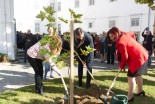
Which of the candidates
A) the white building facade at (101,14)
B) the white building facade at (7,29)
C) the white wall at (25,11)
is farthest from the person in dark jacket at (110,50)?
the white wall at (25,11)

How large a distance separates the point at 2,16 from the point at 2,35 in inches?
38.7

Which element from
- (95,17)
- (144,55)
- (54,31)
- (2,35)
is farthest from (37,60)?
(95,17)

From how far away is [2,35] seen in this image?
44.9 ft

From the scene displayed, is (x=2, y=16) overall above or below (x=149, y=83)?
above

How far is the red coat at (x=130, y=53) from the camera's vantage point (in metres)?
Result: 5.36

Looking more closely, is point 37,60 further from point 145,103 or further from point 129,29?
point 129,29

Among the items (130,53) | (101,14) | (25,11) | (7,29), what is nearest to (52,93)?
(130,53)

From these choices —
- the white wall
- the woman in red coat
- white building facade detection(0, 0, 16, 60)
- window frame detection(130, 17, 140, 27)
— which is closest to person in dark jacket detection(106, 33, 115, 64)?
white building facade detection(0, 0, 16, 60)

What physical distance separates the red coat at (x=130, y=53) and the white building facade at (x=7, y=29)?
30.9ft

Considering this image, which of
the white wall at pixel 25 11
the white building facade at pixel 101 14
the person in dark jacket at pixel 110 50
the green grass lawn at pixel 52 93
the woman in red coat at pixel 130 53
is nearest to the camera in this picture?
the woman in red coat at pixel 130 53

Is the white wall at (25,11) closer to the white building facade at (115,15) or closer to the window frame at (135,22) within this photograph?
the white building facade at (115,15)

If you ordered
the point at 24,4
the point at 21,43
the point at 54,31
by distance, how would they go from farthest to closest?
1. the point at 24,4
2. the point at 21,43
3. the point at 54,31

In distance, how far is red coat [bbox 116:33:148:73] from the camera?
5355mm

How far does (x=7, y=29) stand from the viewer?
13.7m
